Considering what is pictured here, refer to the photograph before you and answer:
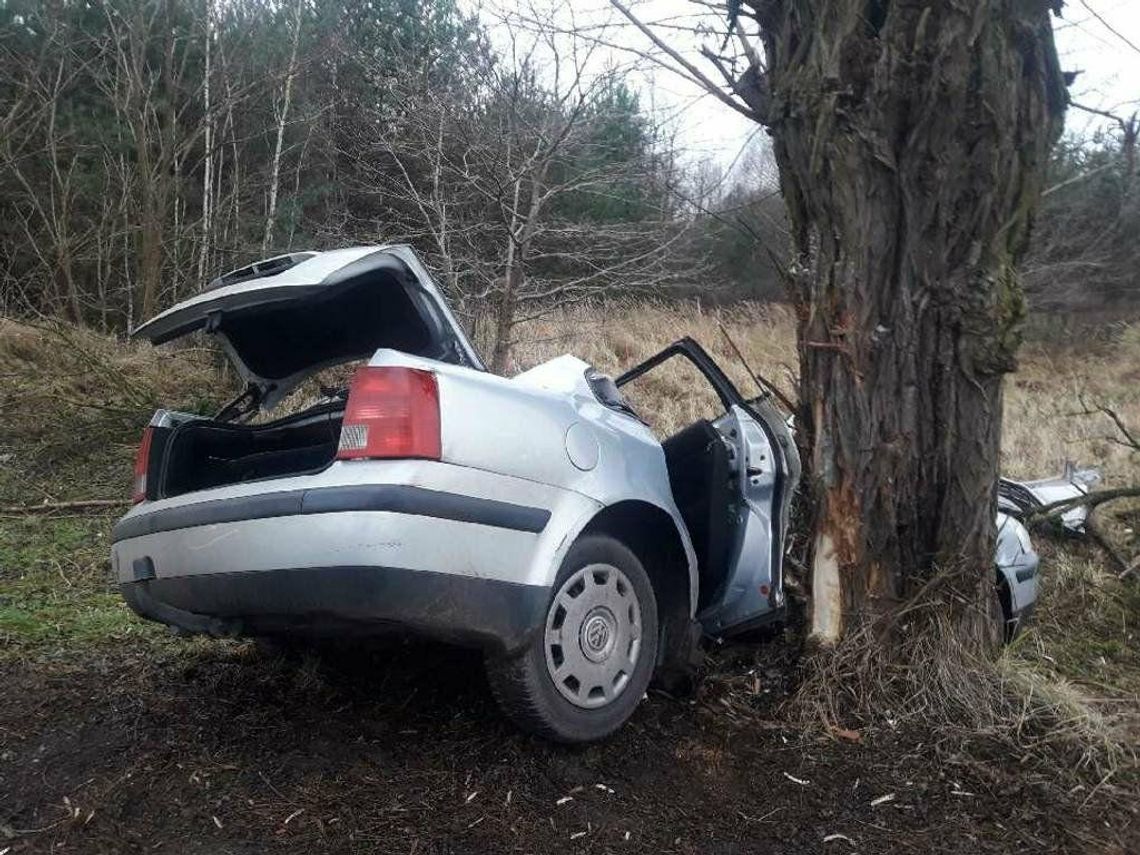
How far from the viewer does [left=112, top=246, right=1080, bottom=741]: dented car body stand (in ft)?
9.73

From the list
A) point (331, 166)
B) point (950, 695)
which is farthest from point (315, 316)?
point (331, 166)

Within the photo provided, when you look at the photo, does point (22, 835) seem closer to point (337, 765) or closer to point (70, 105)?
point (337, 765)

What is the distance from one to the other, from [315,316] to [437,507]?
1253 millimetres

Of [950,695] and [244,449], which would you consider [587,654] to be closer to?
[950,695]

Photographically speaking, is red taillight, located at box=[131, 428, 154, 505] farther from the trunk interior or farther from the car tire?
the car tire

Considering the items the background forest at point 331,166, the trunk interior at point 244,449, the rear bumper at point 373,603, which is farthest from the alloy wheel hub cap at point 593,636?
the background forest at point 331,166

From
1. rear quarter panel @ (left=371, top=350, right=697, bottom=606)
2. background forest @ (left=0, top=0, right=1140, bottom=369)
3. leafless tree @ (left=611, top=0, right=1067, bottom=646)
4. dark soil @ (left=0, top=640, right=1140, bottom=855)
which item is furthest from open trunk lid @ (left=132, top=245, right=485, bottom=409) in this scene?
background forest @ (left=0, top=0, right=1140, bottom=369)

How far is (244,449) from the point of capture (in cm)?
415

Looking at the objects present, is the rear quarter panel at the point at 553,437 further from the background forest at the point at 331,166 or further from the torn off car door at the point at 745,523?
the background forest at the point at 331,166

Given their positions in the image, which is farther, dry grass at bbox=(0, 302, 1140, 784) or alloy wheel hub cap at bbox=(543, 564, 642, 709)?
dry grass at bbox=(0, 302, 1140, 784)

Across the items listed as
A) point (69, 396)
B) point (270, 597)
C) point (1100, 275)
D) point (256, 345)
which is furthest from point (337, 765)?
point (1100, 275)

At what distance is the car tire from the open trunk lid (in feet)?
2.65

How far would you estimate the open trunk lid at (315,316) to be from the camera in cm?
325

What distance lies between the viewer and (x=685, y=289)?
1271cm
